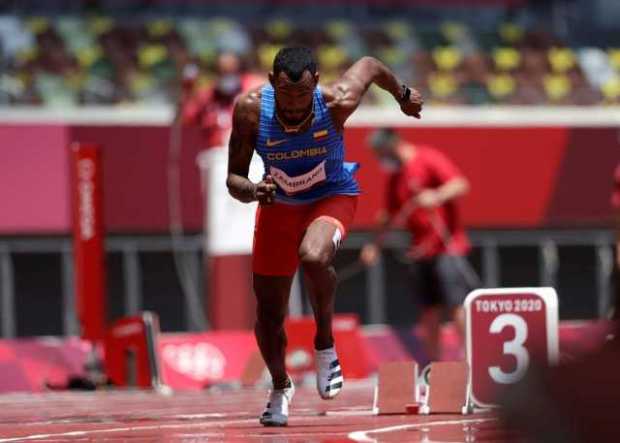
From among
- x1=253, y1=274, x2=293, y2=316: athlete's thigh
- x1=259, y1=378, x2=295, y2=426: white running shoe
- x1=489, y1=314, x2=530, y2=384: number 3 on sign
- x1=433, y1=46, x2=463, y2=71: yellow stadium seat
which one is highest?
x1=433, y1=46, x2=463, y2=71: yellow stadium seat

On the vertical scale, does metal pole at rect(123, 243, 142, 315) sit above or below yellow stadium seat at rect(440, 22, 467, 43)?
below

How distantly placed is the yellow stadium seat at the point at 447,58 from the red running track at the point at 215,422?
11402 millimetres

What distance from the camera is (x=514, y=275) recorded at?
759 inches

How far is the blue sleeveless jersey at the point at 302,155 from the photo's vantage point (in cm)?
764

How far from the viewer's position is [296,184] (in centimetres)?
778

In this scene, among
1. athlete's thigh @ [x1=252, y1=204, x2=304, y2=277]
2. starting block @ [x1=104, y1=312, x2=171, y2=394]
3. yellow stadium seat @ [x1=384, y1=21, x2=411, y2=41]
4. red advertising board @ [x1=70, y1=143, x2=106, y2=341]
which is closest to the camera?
athlete's thigh @ [x1=252, y1=204, x2=304, y2=277]

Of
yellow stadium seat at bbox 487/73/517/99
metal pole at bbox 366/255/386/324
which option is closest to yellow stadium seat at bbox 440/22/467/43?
yellow stadium seat at bbox 487/73/517/99

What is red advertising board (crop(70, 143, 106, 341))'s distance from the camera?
44.5 ft

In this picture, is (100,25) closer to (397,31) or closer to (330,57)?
(330,57)

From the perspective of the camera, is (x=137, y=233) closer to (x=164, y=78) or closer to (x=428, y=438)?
(x=164, y=78)

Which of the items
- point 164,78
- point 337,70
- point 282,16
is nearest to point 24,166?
point 164,78

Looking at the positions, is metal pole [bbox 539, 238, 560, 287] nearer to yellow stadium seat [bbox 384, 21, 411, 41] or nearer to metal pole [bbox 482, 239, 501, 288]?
metal pole [bbox 482, 239, 501, 288]

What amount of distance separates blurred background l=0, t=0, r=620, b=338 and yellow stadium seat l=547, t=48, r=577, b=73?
4 centimetres

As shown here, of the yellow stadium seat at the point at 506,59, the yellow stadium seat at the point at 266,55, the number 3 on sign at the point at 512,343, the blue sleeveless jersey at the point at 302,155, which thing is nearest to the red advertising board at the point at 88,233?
the number 3 on sign at the point at 512,343
